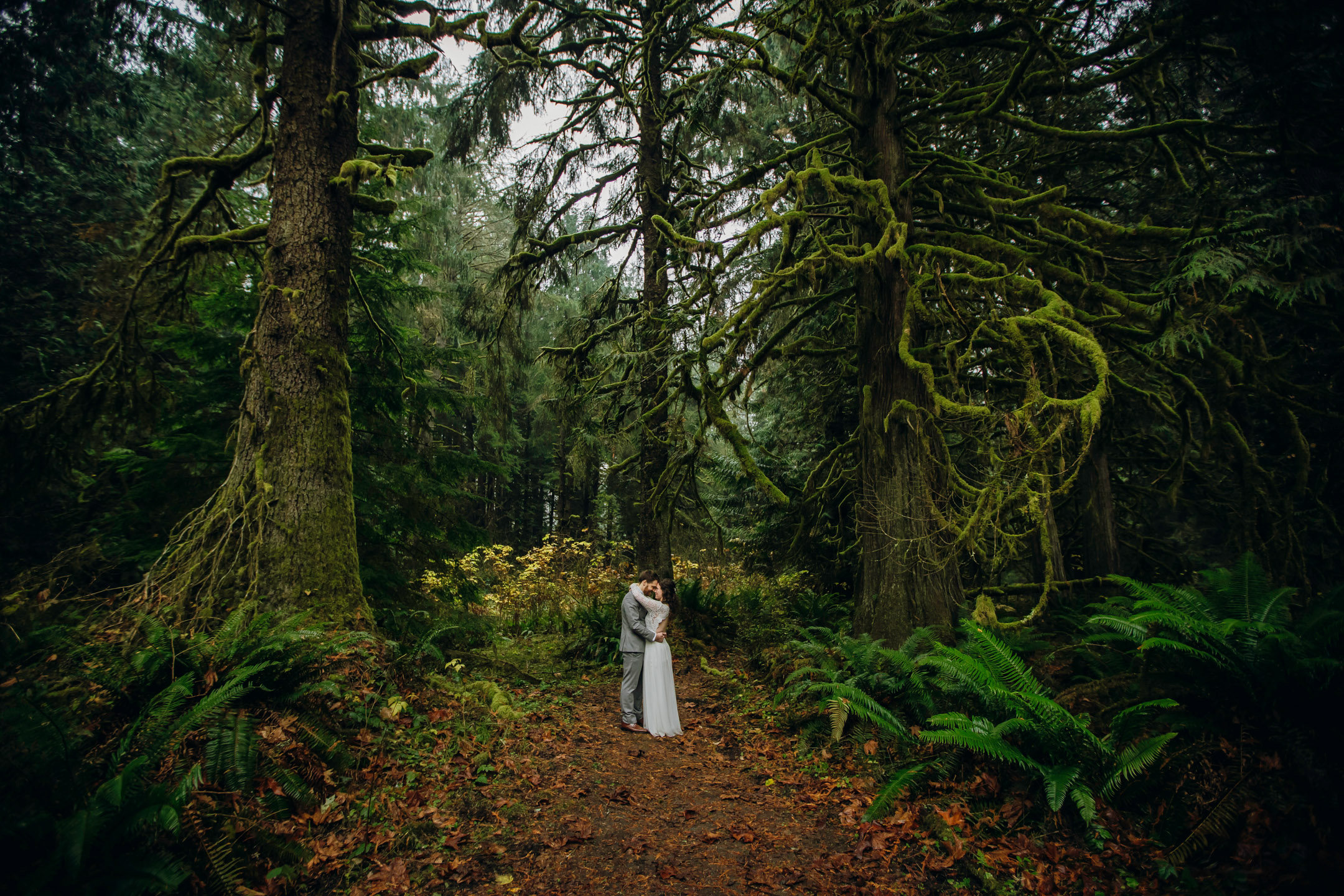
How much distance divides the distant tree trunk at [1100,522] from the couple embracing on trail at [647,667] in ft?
19.9

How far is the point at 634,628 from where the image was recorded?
6613 millimetres

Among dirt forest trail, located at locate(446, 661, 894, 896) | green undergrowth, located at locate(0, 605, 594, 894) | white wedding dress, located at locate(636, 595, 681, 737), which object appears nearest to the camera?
green undergrowth, located at locate(0, 605, 594, 894)

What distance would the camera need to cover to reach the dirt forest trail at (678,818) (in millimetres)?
3486

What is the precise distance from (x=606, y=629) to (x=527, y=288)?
635 centimetres

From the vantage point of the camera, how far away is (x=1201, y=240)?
4.32 metres

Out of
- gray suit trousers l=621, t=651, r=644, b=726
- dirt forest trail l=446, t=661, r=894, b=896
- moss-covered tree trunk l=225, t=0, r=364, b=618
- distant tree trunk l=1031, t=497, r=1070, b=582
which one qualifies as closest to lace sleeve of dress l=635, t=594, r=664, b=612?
gray suit trousers l=621, t=651, r=644, b=726

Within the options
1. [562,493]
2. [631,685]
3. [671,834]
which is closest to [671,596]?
[631,685]

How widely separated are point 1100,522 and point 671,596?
6724mm

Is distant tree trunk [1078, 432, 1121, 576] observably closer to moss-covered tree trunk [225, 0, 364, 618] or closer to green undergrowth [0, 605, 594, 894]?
green undergrowth [0, 605, 594, 894]

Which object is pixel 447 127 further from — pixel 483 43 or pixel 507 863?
pixel 507 863

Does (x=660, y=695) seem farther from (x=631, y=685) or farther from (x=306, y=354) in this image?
(x=306, y=354)

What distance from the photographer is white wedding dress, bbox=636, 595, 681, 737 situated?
6.38 meters

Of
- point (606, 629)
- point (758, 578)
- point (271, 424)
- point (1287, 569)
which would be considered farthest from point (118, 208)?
point (1287, 569)

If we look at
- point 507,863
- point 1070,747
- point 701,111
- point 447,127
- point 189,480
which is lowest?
point 507,863
